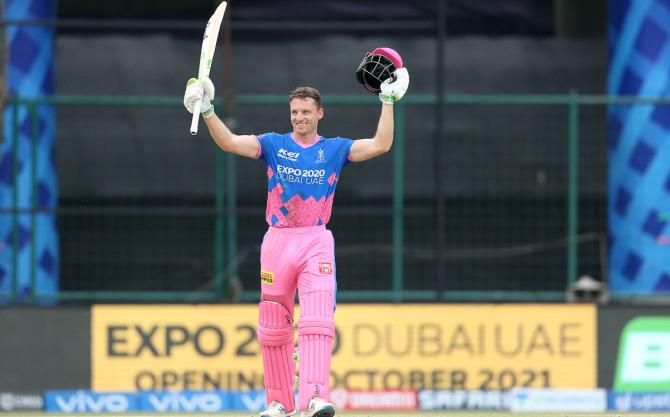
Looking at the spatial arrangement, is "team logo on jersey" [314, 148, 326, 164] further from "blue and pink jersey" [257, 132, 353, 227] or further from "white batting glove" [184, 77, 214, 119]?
"white batting glove" [184, 77, 214, 119]

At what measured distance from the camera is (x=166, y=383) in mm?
12758

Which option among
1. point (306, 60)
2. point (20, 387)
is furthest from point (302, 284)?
point (306, 60)

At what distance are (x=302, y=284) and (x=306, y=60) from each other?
712 centimetres

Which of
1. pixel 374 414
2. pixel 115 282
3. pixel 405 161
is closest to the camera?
pixel 374 414

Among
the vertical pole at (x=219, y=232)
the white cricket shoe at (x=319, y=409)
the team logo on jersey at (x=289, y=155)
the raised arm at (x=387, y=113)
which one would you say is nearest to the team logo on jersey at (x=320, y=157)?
the team logo on jersey at (x=289, y=155)

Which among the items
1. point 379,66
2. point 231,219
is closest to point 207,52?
point 379,66

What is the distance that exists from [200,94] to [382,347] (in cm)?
461

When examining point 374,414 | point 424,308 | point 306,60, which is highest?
point 306,60

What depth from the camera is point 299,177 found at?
8.88 metres

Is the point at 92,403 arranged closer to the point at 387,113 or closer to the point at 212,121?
the point at 212,121

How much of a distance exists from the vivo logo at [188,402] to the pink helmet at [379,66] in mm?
4492

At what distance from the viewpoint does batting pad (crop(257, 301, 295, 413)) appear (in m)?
8.94

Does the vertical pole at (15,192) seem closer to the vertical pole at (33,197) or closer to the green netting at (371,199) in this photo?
the vertical pole at (33,197)

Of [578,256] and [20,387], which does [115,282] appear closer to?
[20,387]
